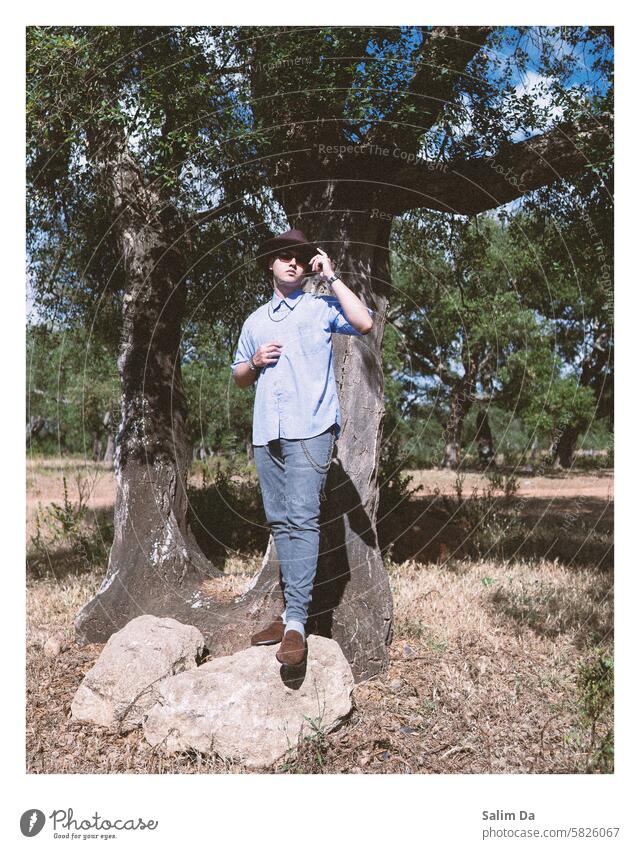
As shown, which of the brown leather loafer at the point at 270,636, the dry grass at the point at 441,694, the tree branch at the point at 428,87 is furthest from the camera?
the tree branch at the point at 428,87

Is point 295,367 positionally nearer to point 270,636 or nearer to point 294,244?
point 294,244

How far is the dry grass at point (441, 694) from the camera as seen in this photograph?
4.48 meters

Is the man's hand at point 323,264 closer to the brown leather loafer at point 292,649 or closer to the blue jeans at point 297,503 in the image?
the blue jeans at point 297,503

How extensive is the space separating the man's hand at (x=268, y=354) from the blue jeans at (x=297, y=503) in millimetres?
533

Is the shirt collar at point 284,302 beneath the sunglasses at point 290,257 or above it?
beneath

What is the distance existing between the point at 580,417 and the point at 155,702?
18.0 m

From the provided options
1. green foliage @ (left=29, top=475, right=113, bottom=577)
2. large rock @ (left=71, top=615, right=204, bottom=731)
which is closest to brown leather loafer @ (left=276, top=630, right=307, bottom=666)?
large rock @ (left=71, top=615, right=204, bottom=731)

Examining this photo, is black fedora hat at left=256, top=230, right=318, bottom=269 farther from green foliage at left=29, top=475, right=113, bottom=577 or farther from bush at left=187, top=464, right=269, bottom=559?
green foliage at left=29, top=475, right=113, bottom=577

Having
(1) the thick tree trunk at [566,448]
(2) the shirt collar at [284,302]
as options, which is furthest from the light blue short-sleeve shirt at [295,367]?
(1) the thick tree trunk at [566,448]

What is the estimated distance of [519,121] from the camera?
5.94 metres

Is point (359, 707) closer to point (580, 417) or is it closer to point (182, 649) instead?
point (182, 649)

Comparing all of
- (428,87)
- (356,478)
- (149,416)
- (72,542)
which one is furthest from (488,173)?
(72,542)

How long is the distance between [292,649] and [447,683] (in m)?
1.50

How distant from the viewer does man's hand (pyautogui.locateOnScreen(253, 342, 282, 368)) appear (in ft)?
15.1
